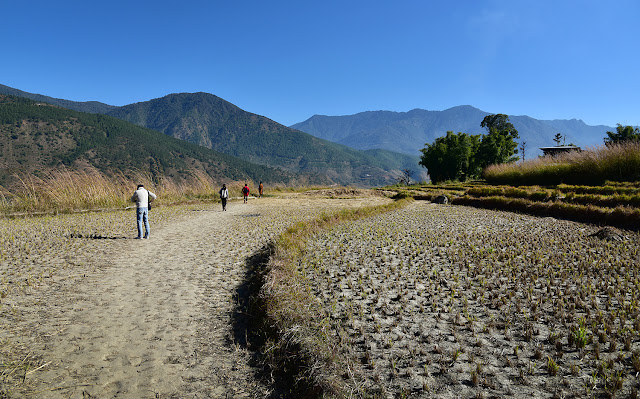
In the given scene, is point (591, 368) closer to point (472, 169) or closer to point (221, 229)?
point (221, 229)

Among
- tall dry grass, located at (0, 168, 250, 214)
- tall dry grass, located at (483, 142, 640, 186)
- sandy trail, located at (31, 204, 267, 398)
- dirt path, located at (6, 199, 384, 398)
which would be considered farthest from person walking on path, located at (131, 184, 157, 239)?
tall dry grass, located at (483, 142, 640, 186)

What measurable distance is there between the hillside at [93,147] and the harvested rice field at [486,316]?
308 feet

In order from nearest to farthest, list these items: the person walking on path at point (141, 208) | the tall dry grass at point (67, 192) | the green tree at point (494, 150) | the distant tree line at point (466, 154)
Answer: the person walking on path at point (141, 208) < the tall dry grass at point (67, 192) < the green tree at point (494, 150) < the distant tree line at point (466, 154)

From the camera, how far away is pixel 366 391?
3.13 m

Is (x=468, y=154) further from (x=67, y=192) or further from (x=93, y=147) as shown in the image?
(x=93, y=147)

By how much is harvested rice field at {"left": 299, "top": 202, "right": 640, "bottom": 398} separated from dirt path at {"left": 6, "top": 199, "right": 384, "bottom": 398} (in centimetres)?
144

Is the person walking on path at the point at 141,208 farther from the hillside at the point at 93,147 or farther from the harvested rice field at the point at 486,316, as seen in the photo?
the hillside at the point at 93,147

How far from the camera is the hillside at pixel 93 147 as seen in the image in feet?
351

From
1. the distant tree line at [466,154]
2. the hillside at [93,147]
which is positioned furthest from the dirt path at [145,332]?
the hillside at [93,147]

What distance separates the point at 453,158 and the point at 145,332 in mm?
56045

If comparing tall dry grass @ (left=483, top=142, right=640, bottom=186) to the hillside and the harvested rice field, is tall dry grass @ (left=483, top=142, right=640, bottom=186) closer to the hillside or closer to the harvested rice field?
the harvested rice field

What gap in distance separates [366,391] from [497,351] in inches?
65.0

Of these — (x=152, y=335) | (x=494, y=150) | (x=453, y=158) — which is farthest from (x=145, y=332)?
(x=494, y=150)

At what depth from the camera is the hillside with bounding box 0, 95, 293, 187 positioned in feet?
351
